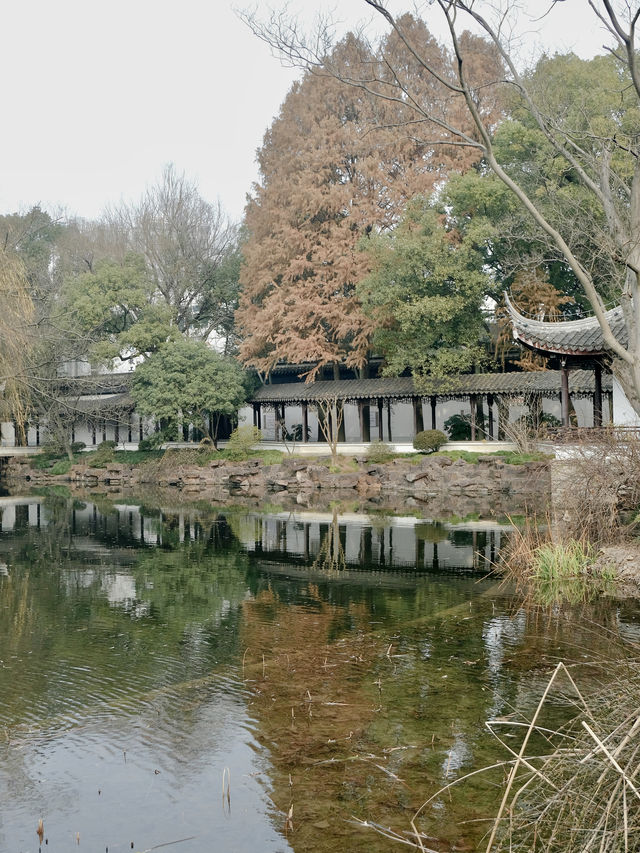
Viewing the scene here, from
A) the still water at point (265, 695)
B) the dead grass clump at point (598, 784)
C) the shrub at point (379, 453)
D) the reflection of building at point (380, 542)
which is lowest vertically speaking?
the still water at point (265, 695)

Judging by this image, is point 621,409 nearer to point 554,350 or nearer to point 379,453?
point 554,350

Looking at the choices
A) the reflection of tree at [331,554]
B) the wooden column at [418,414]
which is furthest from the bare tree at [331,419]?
the reflection of tree at [331,554]

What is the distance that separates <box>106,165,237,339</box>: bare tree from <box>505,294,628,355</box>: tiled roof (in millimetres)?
21390

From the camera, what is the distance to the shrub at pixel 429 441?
28.7 metres

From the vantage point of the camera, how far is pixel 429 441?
28641 mm

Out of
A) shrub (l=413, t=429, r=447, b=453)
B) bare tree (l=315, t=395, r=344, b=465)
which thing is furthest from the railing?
bare tree (l=315, t=395, r=344, b=465)

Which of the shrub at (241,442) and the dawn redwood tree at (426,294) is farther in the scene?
the shrub at (241,442)

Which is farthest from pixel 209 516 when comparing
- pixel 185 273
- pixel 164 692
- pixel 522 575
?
pixel 185 273

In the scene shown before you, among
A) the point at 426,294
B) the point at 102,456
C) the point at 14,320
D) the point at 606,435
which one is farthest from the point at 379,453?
the point at 606,435

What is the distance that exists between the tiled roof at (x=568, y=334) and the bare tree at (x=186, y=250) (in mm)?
21390

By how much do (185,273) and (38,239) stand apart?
46.1 ft

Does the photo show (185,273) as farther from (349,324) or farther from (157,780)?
(157,780)

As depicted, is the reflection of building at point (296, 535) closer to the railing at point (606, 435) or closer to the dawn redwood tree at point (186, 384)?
the railing at point (606, 435)

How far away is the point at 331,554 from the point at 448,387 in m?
15.2
